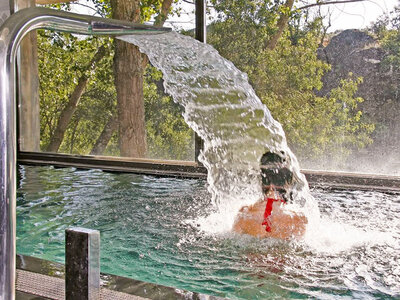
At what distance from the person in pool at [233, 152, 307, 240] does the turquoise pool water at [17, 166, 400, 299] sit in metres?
0.05

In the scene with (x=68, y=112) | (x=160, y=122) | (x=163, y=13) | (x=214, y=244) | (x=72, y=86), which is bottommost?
(x=214, y=244)

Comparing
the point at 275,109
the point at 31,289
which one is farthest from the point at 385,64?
the point at 31,289

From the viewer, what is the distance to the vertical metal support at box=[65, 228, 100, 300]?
1.07m

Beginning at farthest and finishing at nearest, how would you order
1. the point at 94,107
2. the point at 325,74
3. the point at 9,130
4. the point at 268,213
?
the point at 94,107 → the point at 325,74 → the point at 268,213 → the point at 9,130

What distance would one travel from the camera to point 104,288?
1.33 m

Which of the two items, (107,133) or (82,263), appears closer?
(82,263)

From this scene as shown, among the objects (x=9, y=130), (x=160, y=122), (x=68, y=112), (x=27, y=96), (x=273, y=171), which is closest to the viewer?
(x=9, y=130)

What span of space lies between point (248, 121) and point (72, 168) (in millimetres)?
1908

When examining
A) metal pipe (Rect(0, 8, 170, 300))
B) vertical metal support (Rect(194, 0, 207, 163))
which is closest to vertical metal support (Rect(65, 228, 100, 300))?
metal pipe (Rect(0, 8, 170, 300))

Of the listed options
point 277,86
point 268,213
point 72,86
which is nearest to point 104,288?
point 268,213

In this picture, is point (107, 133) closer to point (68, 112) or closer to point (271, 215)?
point (68, 112)

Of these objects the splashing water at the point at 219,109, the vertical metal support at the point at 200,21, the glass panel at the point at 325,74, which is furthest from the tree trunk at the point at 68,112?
the splashing water at the point at 219,109

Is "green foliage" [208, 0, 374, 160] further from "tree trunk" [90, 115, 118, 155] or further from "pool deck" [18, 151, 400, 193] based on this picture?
"pool deck" [18, 151, 400, 193]

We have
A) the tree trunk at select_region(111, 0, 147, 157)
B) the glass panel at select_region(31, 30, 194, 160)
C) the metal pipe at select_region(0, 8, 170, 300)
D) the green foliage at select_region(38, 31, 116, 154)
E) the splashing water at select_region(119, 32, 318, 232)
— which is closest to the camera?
the metal pipe at select_region(0, 8, 170, 300)
